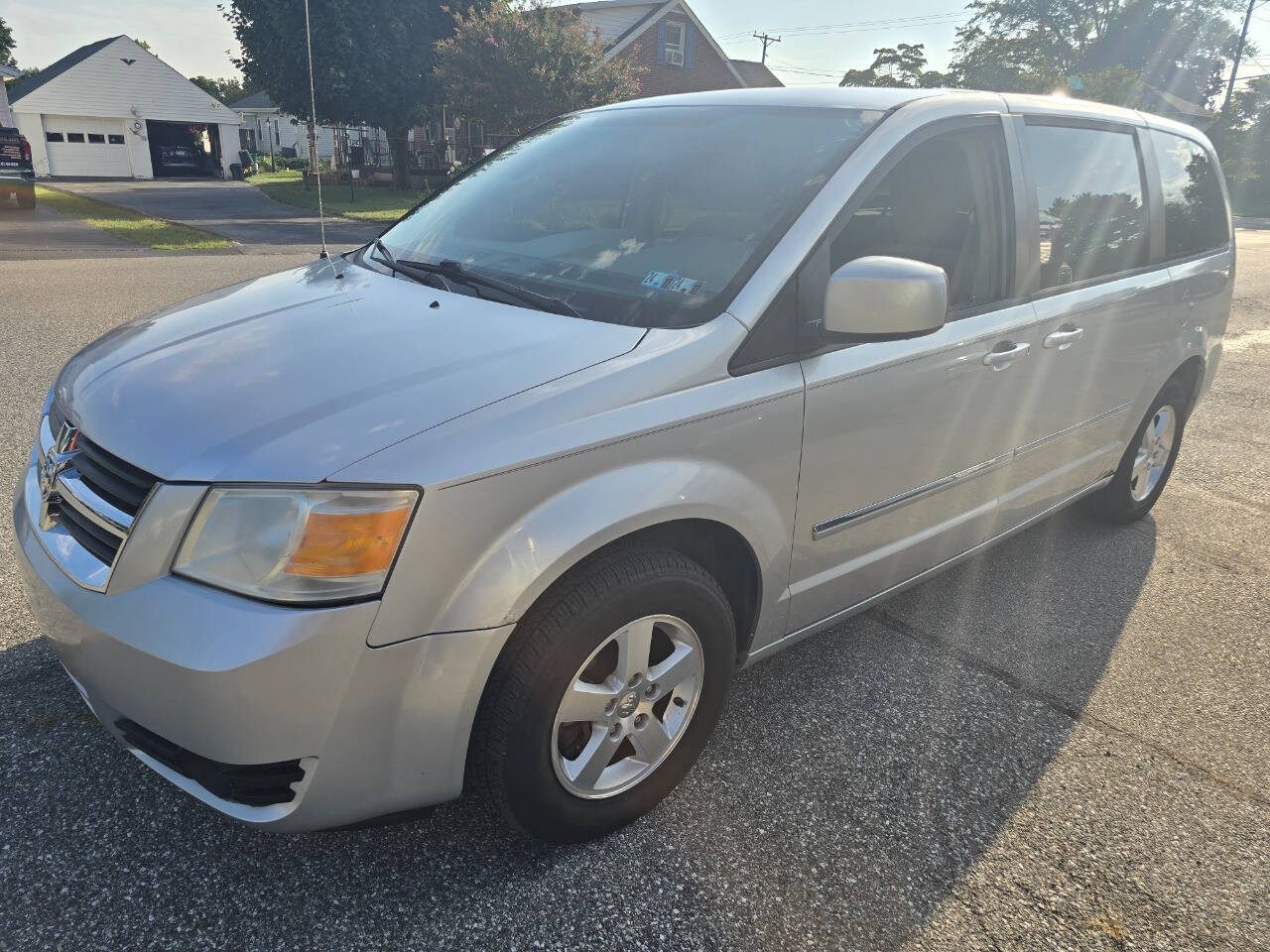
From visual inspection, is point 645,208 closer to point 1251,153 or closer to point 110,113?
point 110,113

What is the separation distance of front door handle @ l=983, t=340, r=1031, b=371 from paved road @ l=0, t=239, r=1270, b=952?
1.07 meters

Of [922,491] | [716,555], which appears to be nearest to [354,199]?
[922,491]

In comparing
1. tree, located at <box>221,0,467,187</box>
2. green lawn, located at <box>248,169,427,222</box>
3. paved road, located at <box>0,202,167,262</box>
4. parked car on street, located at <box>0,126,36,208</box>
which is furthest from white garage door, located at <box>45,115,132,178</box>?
paved road, located at <box>0,202,167,262</box>

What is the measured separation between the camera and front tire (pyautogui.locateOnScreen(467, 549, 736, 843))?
197 cm

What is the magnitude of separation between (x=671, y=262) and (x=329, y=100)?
32.1 metres

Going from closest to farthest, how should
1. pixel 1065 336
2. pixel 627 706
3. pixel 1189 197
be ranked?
1. pixel 627 706
2. pixel 1065 336
3. pixel 1189 197

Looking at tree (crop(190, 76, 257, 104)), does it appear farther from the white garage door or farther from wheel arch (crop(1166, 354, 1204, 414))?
wheel arch (crop(1166, 354, 1204, 414))

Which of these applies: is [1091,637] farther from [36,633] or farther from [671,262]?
[36,633]

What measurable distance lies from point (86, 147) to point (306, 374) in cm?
4833

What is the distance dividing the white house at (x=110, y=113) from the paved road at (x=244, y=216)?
9975 millimetres

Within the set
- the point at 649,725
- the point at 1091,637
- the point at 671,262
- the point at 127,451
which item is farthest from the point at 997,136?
the point at 127,451

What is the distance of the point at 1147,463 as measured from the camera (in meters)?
4.49

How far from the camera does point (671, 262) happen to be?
8.30 feet

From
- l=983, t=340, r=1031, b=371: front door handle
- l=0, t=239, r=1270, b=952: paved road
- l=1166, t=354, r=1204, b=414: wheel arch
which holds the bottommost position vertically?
l=0, t=239, r=1270, b=952: paved road
